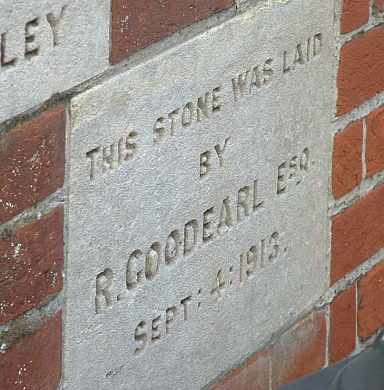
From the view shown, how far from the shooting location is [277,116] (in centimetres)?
230

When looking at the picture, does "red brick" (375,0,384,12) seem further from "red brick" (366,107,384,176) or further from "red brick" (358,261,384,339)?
"red brick" (358,261,384,339)

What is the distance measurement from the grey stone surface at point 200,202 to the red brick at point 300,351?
0.11 feet

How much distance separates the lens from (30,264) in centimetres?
184

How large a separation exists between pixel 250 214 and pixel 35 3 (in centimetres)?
65

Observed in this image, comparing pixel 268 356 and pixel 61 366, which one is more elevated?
pixel 61 366

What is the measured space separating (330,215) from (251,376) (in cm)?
31

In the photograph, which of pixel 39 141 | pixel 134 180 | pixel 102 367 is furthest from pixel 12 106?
pixel 102 367

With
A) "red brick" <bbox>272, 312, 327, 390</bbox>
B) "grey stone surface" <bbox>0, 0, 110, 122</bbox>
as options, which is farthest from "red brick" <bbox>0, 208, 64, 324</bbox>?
"red brick" <bbox>272, 312, 327, 390</bbox>


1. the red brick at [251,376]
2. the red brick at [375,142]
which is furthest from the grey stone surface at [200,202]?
the red brick at [375,142]

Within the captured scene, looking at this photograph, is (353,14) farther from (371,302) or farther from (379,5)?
(371,302)

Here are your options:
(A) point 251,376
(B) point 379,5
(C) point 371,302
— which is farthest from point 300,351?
(B) point 379,5

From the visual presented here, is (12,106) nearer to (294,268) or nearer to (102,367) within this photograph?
(102,367)

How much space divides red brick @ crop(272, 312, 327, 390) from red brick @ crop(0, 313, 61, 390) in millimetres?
600

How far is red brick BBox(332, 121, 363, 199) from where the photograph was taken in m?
2.52
